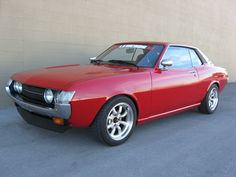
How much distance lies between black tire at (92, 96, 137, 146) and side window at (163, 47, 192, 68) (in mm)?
1229

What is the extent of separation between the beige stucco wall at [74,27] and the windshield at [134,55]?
1589mm

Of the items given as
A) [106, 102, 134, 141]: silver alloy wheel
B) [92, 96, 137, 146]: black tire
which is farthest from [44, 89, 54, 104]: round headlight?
[106, 102, 134, 141]: silver alloy wheel

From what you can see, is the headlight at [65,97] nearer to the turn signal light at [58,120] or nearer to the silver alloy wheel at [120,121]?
the turn signal light at [58,120]

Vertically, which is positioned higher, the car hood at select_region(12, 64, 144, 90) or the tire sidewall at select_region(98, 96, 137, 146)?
the car hood at select_region(12, 64, 144, 90)

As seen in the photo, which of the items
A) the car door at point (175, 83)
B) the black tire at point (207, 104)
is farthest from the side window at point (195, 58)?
the black tire at point (207, 104)

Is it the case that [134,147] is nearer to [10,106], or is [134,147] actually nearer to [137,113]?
[137,113]

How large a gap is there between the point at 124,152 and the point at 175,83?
160 cm

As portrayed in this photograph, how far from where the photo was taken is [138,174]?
2.91m

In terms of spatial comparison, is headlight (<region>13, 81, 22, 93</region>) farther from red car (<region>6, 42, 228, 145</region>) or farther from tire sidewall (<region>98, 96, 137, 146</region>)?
tire sidewall (<region>98, 96, 137, 146</region>)

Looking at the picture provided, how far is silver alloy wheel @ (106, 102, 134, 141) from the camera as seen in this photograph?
3.67 meters

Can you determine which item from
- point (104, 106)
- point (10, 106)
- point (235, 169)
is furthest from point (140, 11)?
point (235, 169)

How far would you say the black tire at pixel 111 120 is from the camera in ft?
11.3

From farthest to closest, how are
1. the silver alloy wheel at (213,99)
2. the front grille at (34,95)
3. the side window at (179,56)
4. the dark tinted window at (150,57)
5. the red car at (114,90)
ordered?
the silver alloy wheel at (213,99) → the side window at (179,56) → the dark tinted window at (150,57) → the front grille at (34,95) → the red car at (114,90)

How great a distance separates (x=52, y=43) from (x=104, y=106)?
3.09 m
